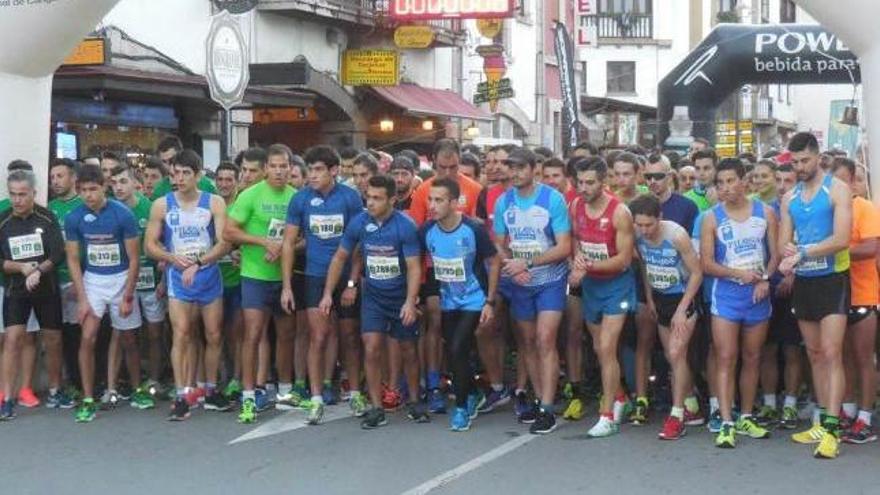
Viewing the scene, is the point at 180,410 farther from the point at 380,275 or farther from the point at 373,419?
the point at 380,275

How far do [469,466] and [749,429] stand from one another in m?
2.05

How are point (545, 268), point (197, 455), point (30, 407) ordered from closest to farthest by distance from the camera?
point (197, 455) → point (545, 268) → point (30, 407)

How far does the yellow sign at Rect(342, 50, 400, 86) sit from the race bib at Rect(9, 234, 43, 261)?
1618cm

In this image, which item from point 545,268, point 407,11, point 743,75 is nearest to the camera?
point 545,268

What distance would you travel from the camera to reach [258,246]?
405 inches

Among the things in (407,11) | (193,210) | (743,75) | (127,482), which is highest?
(407,11)

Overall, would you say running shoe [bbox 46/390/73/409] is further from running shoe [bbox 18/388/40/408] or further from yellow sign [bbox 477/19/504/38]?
yellow sign [bbox 477/19/504/38]

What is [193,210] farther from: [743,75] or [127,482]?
[743,75]

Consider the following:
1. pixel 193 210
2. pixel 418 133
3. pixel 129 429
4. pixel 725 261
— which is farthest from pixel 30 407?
pixel 418 133

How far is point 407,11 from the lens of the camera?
25969mm

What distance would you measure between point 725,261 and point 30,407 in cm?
533

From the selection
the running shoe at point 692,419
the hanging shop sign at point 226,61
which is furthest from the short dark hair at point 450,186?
the hanging shop sign at point 226,61

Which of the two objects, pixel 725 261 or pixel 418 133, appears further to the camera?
pixel 418 133

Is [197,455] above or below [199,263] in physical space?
below
